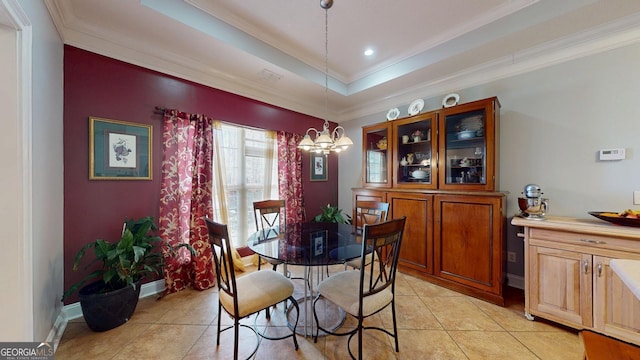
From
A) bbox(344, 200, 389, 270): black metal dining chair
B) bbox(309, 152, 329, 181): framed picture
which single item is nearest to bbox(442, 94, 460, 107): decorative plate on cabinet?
bbox(344, 200, 389, 270): black metal dining chair

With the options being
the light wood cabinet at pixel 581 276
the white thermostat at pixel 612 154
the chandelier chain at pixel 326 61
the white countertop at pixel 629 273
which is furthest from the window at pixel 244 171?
the white thermostat at pixel 612 154

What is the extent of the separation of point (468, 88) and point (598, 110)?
1.16m

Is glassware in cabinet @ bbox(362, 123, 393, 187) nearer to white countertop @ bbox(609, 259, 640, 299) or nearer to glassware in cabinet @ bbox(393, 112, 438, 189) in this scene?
glassware in cabinet @ bbox(393, 112, 438, 189)

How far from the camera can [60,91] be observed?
6.15 ft

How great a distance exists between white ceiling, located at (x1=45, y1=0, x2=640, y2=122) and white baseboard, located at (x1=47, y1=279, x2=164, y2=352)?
233 centimetres

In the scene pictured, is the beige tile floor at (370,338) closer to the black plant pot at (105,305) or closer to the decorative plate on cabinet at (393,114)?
the black plant pot at (105,305)

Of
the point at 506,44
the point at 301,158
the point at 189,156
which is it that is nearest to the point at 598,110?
the point at 506,44

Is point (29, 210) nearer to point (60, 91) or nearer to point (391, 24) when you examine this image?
point (60, 91)

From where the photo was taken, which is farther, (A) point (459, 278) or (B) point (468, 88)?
(B) point (468, 88)

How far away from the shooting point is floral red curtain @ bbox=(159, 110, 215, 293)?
2426 millimetres

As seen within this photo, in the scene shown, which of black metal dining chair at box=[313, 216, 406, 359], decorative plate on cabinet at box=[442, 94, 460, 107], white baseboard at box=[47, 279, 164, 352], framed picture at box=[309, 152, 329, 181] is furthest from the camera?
framed picture at box=[309, 152, 329, 181]

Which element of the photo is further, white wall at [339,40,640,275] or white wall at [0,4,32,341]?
white wall at [339,40,640,275]

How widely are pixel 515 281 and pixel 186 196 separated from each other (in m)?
3.87

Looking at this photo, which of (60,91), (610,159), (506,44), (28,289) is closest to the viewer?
(28,289)
